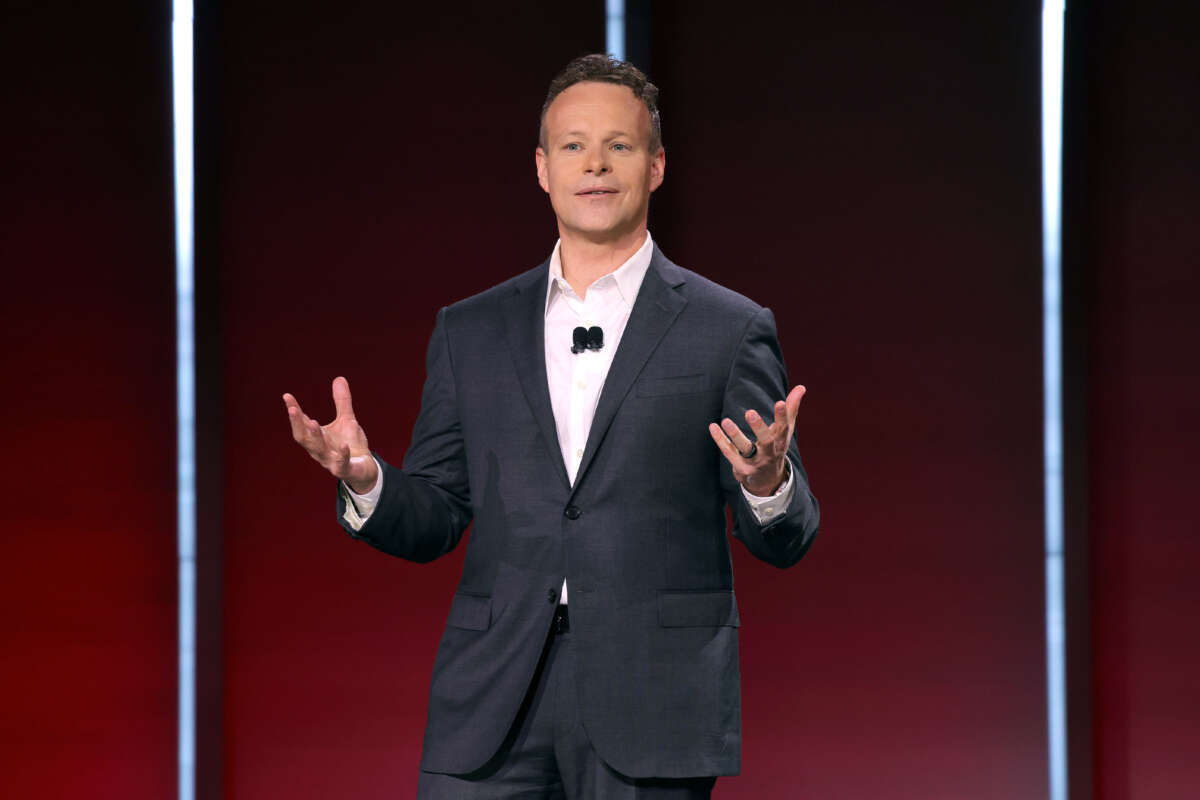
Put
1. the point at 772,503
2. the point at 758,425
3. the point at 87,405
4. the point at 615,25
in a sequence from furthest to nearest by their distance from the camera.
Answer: the point at 615,25
the point at 87,405
the point at 772,503
the point at 758,425

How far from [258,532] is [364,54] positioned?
128 cm

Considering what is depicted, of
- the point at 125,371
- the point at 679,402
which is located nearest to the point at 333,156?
the point at 125,371

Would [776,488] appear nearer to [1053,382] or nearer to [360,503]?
[360,503]

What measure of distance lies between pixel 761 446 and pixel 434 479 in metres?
0.58

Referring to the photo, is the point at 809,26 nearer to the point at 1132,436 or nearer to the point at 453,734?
the point at 1132,436

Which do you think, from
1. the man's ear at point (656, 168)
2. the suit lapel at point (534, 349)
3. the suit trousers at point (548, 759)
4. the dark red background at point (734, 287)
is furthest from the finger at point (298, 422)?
the dark red background at point (734, 287)

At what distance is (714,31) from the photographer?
351 centimetres

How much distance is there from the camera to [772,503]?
168 cm

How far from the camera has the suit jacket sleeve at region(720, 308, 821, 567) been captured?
170 centimetres

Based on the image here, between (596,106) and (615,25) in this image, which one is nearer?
(596,106)

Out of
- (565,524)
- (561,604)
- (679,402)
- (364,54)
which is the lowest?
(561,604)

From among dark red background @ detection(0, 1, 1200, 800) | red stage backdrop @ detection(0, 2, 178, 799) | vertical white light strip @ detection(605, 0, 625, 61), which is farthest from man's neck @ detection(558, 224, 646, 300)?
red stage backdrop @ detection(0, 2, 178, 799)

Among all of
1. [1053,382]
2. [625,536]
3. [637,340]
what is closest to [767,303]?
[1053,382]

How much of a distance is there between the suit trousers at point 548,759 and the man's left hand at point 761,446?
13.1 inches
